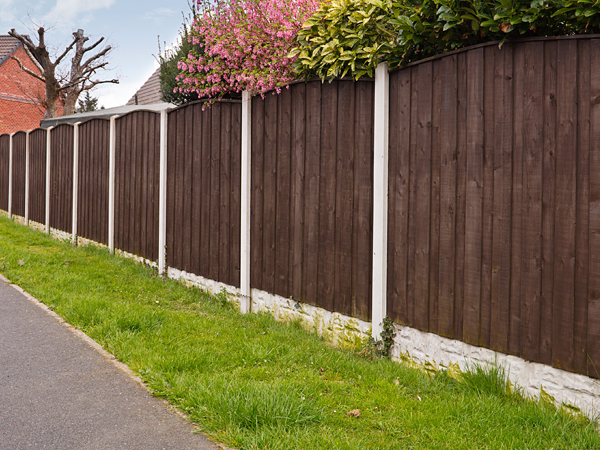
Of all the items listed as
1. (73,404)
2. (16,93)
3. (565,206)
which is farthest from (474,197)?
(16,93)

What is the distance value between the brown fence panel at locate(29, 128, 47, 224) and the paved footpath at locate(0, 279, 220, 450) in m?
8.16

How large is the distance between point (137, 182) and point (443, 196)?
5.71 meters

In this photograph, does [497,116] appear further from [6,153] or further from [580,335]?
[6,153]

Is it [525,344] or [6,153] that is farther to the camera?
[6,153]

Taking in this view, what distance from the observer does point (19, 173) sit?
1390 cm

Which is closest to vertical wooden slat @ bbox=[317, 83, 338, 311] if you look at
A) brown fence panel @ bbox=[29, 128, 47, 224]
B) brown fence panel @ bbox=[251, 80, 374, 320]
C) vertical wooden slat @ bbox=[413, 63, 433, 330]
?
brown fence panel @ bbox=[251, 80, 374, 320]

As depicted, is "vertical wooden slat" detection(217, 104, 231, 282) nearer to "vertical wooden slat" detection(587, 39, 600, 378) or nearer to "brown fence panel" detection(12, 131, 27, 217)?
"vertical wooden slat" detection(587, 39, 600, 378)

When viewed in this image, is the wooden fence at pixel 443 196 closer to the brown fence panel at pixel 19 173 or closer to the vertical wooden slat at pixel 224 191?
the vertical wooden slat at pixel 224 191

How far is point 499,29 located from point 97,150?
26.1ft

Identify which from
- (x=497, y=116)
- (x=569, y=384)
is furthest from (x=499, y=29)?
(x=569, y=384)

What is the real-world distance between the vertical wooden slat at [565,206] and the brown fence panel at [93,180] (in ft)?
25.7

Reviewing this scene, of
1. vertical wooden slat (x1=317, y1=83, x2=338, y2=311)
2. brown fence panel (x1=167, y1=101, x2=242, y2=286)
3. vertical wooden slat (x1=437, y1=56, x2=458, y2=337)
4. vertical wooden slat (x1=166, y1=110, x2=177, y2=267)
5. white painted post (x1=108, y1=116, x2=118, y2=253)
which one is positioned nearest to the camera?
vertical wooden slat (x1=437, y1=56, x2=458, y2=337)

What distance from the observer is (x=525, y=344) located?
3.51 m

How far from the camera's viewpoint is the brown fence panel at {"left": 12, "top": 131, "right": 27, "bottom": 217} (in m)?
13.6
